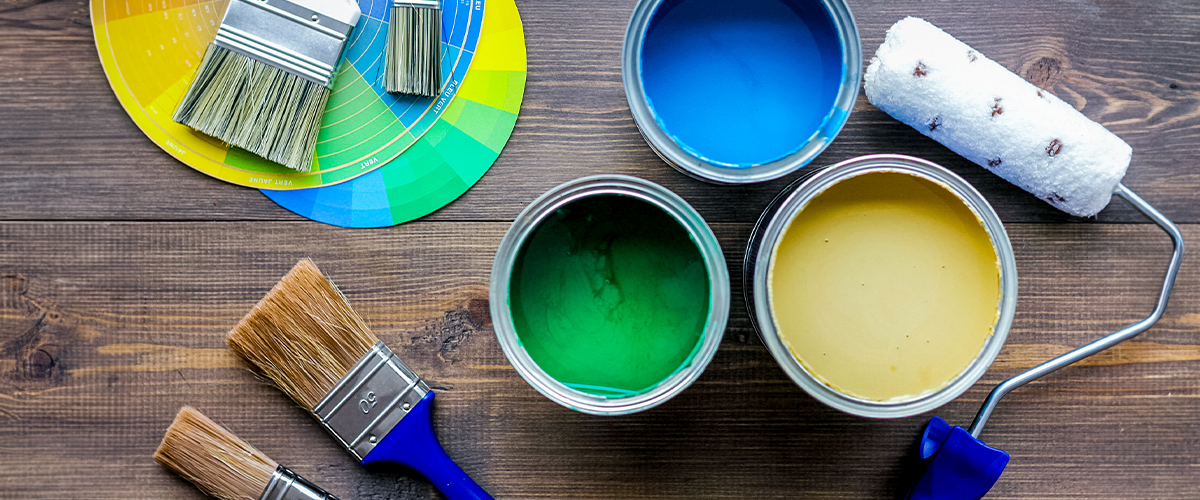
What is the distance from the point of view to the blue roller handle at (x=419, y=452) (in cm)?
76

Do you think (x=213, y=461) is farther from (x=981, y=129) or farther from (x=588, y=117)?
(x=981, y=129)

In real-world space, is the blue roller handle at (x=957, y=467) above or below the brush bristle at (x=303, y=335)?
below

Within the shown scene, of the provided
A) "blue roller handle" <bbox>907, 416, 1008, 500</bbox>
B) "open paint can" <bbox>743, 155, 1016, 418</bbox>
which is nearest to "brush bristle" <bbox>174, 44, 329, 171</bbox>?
"open paint can" <bbox>743, 155, 1016, 418</bbox>

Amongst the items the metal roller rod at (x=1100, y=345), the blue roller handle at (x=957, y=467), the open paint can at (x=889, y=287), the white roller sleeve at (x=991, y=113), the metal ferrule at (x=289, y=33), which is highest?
the metal ferrule at (x=289, y=33)

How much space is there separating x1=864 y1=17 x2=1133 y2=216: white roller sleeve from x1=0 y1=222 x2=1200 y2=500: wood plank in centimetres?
10

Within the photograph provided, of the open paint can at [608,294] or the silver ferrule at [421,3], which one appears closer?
the open paint can at [608,294]

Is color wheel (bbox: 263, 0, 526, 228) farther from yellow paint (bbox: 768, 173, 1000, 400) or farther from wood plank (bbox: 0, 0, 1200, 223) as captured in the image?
yellow paint (bbox: 768, 173, 1000, 400)

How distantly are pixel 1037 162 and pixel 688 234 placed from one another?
0.39m

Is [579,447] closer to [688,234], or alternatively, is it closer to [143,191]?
[688,234]

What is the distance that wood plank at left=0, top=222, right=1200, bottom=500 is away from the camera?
0.80 meters

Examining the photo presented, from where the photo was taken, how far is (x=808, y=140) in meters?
0.67

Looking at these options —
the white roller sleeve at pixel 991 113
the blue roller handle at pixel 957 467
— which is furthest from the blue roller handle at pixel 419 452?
the white roller sleeve at pixel 991 113

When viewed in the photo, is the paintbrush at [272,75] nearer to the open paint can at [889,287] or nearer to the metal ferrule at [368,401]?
the metal ferrule at [368,401]

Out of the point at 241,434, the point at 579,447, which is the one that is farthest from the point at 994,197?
the point at 241,434
